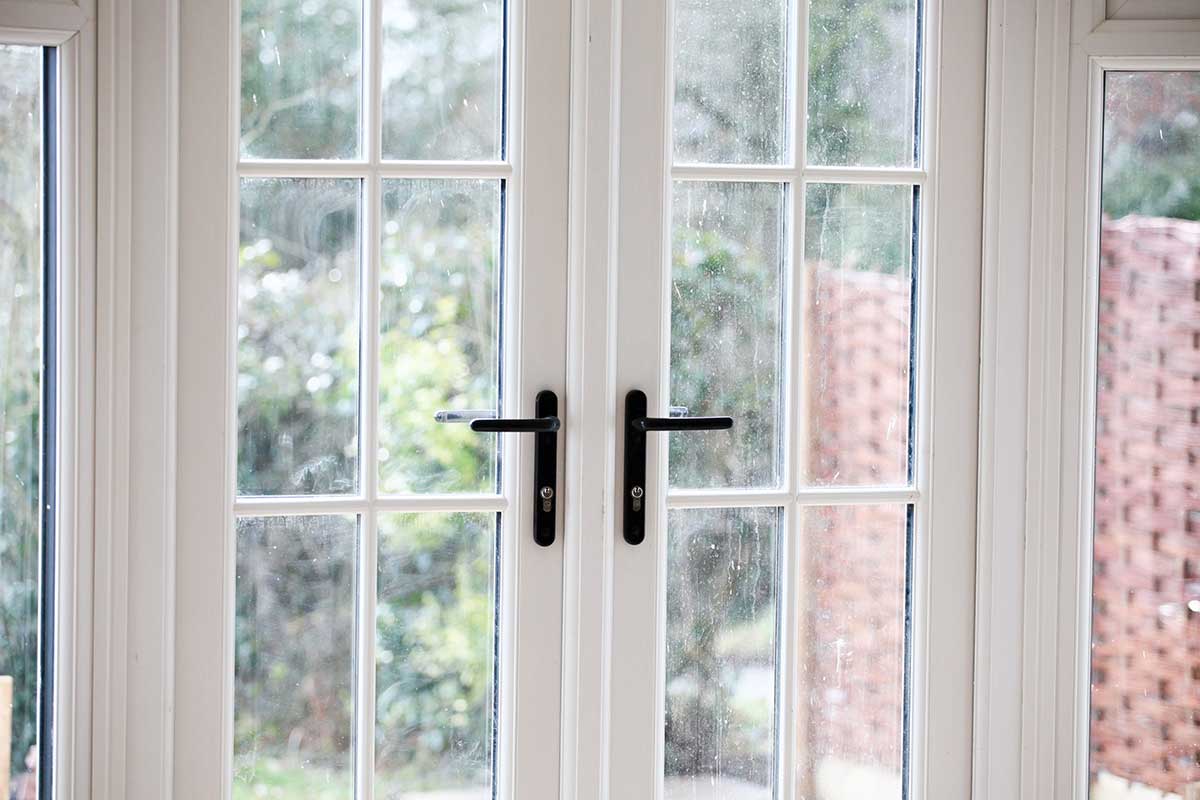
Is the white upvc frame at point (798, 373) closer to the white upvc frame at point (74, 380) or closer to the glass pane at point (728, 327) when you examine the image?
the glass pane at point (728, 327)

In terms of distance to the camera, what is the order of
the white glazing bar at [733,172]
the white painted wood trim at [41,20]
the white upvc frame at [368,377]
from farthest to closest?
1. the white glazing bar at [733,172]
2. the white upvc frame at [368,377]
3. the white painted wood trim at [41,20]

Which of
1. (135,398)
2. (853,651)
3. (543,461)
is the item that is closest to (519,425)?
(543,461)

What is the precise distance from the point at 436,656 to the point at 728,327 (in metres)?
0.71

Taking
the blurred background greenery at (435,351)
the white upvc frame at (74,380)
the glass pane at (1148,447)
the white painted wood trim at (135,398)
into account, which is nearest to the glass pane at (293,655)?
the blurred background greenery at (435,351)

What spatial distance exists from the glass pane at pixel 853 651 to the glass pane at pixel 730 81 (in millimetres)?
624

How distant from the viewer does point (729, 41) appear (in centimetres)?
183

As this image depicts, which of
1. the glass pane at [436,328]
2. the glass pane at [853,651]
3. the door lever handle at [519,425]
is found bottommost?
the glass pane at [853,651]

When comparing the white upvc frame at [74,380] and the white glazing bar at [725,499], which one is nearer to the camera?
the white upvc frame at [74,380]

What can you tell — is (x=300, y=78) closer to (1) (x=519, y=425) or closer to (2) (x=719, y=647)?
(1) (x=519, y=425)

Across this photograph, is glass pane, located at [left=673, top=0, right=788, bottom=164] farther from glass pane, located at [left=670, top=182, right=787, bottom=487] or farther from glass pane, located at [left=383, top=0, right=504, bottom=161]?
glass pane, located at [left=383, top=0, right=504, bottom=161]

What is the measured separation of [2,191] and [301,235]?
16.5 inches

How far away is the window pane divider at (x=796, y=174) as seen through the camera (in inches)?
71.3

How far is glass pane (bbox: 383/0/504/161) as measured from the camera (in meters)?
1.75

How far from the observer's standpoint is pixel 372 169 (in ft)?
5.71
